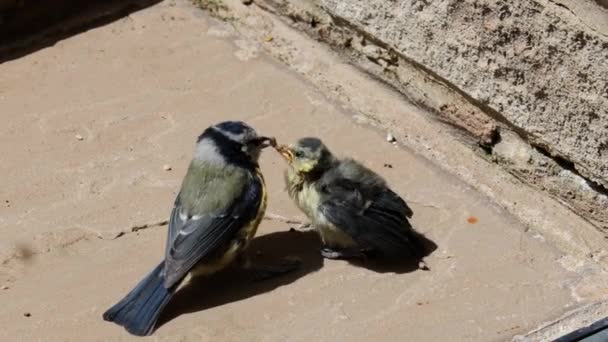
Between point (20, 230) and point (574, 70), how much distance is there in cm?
261

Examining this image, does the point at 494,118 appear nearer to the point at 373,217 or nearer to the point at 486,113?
the point at 486,113

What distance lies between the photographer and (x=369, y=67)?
20.7 ft

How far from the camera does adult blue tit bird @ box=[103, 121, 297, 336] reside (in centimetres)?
482

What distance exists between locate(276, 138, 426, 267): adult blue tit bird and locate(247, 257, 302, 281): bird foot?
0.15m

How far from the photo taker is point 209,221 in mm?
4961

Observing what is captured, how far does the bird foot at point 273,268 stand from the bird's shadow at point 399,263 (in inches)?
10.1

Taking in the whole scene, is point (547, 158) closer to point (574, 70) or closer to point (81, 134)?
point (574, 70)

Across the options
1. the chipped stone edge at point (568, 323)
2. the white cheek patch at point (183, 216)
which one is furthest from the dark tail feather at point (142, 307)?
the chipped stone edge at point (568, 323)

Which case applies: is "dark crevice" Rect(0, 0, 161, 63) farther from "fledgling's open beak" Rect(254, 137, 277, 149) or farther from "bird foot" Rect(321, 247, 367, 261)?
"bird foot" Rect(321, 247, 367, 261)

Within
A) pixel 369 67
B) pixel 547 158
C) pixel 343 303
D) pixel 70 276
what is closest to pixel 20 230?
pixel 70 276

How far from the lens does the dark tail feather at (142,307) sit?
478 centimetres

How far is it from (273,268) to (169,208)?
0.67 metres

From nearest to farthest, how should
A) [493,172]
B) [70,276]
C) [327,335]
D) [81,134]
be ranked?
1. [327,335]
2. [70,276]
3. [493,172]
4. [81,134]

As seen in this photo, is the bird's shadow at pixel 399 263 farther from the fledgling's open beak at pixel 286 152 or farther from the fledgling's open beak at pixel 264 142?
the fledgling's open beak at pixel 264 142
